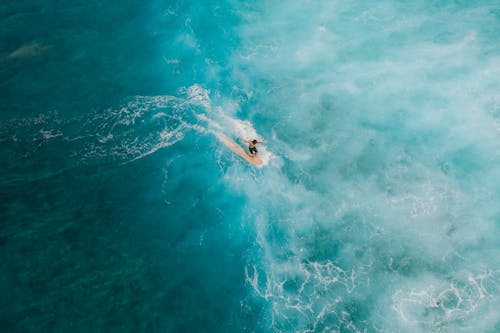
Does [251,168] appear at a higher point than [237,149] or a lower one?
lower

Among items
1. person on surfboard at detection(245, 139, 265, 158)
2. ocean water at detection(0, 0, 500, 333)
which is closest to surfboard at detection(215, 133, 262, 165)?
person on surfboard at detection(245, 139, 265, 158)

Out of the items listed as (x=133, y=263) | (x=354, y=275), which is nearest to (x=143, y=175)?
(x=133, y=263)

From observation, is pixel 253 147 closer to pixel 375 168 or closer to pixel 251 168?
pixel 251 168

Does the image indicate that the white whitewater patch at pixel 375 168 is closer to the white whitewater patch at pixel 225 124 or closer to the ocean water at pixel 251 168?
the ocean water at pixel 251 168

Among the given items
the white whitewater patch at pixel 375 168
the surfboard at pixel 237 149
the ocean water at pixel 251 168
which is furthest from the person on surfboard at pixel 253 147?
the white whitewater patch at pixel 375 168

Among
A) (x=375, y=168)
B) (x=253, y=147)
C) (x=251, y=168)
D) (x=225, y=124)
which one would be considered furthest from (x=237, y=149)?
(x=375, y=168)

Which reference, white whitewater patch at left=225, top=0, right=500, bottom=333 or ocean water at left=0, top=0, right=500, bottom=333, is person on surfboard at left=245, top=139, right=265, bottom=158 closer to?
ocean water at left=0, top=0, right=500, bottom=333
